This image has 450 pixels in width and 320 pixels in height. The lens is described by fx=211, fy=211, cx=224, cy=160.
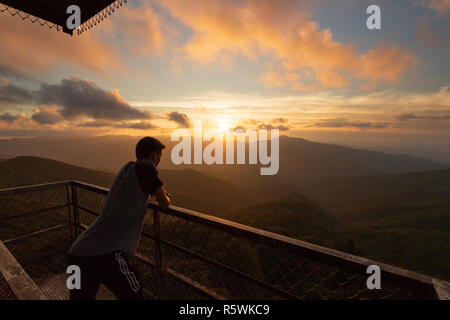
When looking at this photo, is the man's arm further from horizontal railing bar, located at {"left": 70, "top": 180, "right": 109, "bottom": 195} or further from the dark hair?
horizontal railing bar, located at {"left": 70, "top": 180, "right": 109, "bottom": 195}

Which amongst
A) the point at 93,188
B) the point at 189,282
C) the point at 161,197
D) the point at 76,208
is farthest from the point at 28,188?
the point at 189,282

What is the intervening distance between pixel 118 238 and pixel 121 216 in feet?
0.74

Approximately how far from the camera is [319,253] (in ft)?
5.36

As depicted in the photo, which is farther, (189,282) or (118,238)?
(189,282)

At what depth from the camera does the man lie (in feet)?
6.61

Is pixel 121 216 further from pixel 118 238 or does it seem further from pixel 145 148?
pixel 145 148

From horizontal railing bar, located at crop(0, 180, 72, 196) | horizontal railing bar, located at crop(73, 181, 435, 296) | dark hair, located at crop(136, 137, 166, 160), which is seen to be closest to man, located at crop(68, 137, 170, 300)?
dark hair, located at crop(136, 137, 166, 160)

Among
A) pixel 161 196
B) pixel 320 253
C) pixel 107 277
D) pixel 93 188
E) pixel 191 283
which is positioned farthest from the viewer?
pixel 93 188

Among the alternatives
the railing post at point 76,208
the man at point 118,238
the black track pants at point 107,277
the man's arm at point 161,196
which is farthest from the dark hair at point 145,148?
the railing post at point 76,208

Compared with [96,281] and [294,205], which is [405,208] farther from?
[96,281]

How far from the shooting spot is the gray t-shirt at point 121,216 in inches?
81.0

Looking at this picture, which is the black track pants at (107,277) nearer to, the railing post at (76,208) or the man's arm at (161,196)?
the man's arm at (161,196)

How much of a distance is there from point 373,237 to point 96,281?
4813cm
